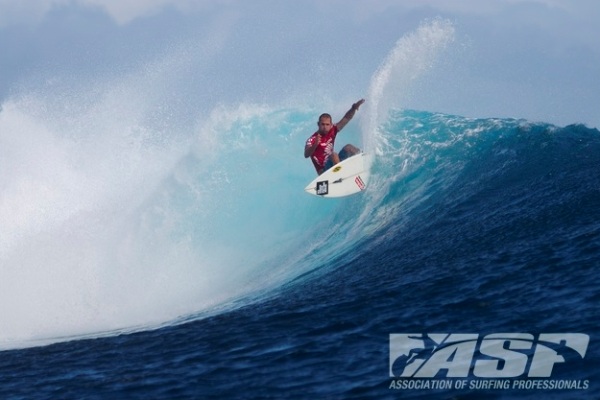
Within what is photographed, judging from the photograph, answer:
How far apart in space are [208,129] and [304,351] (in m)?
14.6

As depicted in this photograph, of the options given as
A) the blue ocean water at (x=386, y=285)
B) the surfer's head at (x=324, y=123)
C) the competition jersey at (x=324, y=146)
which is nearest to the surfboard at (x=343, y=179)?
the competition jersey at (x=324, y=146)

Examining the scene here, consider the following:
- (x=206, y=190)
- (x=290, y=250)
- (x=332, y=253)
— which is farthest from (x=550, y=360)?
(x=206, y=190)

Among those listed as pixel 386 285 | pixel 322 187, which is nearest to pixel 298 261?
pixel 322 187

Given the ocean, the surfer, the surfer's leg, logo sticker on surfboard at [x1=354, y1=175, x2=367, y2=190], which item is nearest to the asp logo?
the ocean

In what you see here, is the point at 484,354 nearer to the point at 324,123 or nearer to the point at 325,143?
the point at 324,123

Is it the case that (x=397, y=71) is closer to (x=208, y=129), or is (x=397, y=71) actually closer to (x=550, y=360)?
(x=208, y=129)

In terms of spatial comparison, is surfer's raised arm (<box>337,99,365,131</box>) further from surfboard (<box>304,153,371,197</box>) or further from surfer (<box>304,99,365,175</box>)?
surfboard (<box>304,153,371,197</box>)

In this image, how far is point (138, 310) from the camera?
44.0 ft

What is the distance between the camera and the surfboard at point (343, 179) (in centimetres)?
1614

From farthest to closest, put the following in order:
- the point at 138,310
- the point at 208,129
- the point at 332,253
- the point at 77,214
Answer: the point at 208,129 < the point at 77,214 < the point at 332,253 < the point at 138,310

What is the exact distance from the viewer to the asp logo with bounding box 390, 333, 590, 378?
683 cm

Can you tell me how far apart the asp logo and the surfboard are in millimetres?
8336

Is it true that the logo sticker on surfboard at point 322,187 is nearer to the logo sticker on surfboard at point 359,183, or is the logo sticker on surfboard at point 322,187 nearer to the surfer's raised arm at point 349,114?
the logo sticker on surfboard at point 359,183

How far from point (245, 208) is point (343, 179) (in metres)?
3.23
